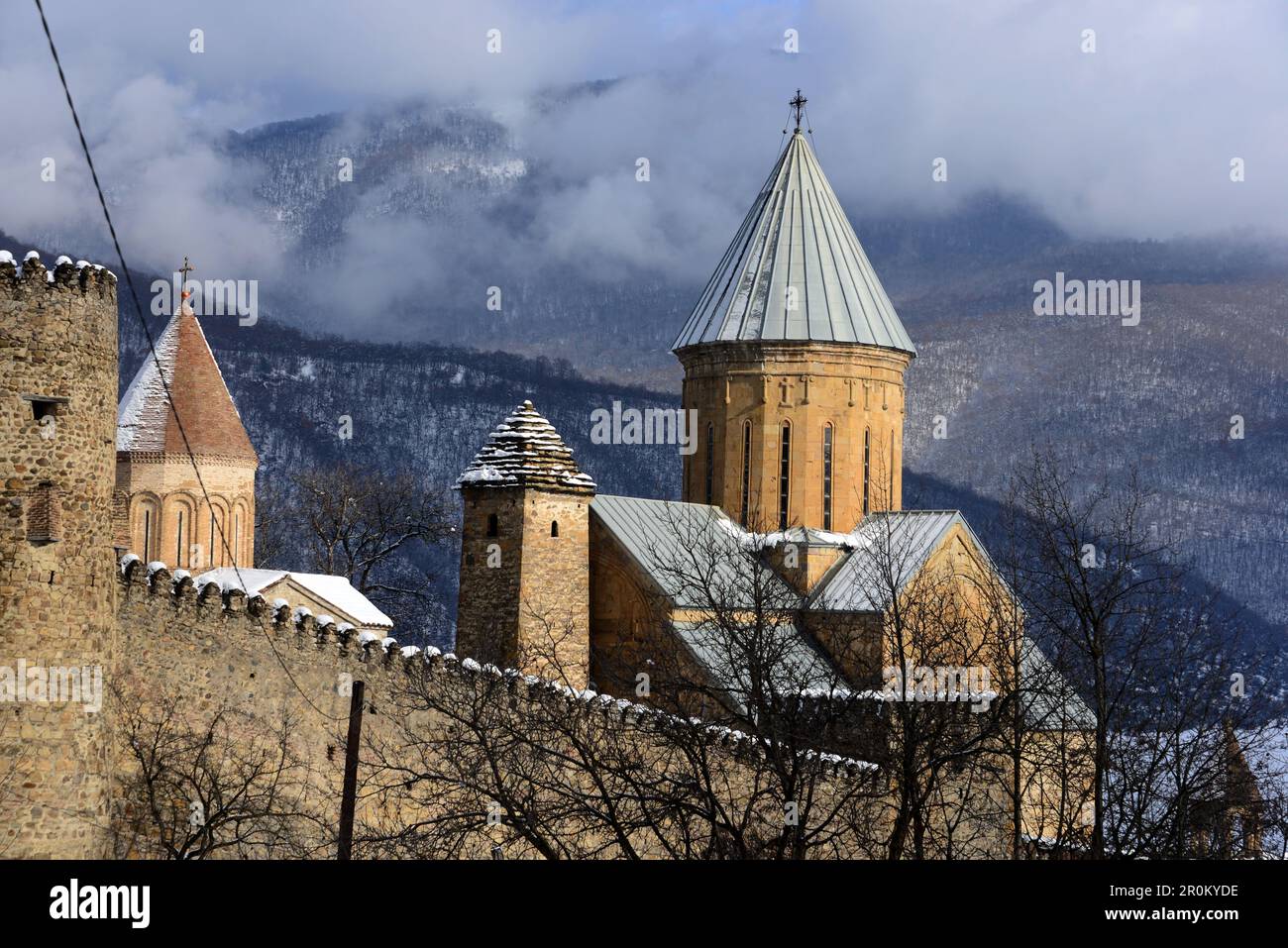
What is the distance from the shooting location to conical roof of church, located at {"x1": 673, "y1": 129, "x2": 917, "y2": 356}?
30.7 m

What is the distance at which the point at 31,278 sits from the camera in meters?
14.4

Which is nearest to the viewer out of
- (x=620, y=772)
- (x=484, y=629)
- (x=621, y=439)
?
(x=620, y=772)

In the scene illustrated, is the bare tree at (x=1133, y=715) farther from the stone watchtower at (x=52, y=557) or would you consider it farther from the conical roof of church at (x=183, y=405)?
the conical roof of church at (x=183, y=405)

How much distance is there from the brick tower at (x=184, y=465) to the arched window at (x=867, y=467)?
36.8 ft

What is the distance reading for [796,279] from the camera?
31312 mm

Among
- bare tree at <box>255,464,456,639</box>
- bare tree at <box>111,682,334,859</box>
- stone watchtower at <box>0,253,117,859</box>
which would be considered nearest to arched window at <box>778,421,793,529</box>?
bare tree at <box>255,464,456,639</box>

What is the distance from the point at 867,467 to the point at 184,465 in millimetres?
12190

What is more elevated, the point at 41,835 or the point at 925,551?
the point at 925,551

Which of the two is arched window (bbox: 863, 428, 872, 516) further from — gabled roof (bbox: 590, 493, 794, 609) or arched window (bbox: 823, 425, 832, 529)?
gabled roof (bbox: 590, 493, 794, 609)

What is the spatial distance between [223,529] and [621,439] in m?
46.7

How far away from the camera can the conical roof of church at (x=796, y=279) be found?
30719 millimetres
